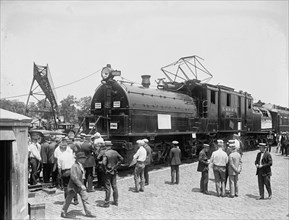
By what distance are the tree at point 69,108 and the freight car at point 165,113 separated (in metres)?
44.3

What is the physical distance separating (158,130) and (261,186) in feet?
18.7

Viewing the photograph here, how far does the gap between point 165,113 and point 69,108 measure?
168 ft

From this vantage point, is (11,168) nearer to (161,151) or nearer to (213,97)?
(161,151)

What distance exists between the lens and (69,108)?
64.3 m

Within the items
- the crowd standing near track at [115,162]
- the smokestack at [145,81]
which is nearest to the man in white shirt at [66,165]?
the crowd standing near track at [115,162]

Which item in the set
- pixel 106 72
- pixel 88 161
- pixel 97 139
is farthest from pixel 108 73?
pixel 88 161

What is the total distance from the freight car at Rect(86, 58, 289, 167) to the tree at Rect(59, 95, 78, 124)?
145 ft

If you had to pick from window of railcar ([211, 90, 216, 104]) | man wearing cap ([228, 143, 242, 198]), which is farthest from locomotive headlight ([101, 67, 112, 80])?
window of railcar ([211, 90, 216, 104])

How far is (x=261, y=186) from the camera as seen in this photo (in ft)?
35.3

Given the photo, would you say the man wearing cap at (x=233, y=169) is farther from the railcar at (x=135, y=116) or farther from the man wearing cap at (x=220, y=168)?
the railcar at (x=135, y=116)

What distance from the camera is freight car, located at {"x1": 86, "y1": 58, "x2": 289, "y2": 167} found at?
13648 millimetres

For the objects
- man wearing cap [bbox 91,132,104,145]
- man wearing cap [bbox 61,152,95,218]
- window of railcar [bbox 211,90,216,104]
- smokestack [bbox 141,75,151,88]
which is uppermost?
smokestack [bbox 141,75,151,88]

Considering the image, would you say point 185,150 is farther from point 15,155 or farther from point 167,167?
point 15,155

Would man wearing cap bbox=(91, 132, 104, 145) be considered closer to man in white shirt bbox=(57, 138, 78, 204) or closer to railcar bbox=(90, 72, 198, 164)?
railcar bbox=(90, 72, 198, 164)
